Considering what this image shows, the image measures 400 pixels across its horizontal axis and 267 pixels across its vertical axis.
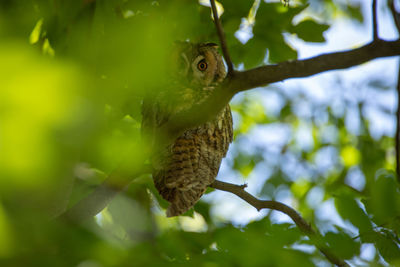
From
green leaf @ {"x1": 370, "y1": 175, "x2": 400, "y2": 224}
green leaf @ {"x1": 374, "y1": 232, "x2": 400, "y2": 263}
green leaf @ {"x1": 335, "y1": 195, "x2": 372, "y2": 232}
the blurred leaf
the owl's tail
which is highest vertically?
green leaf @ {"x1": 370, "y1": 175, "x2": 400, "y2": 224}

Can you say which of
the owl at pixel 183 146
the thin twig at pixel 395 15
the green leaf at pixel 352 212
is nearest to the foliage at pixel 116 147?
the green leaf at pixel 352 212

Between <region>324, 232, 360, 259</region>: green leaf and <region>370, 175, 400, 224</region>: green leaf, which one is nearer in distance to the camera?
<region>324, 232, 360, 259</region>: green leaf

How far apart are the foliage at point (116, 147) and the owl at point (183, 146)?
148mm

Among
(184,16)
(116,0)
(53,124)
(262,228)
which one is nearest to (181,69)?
(184,16)

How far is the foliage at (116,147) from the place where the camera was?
553 mm

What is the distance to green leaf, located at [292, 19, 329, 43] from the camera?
211 cm

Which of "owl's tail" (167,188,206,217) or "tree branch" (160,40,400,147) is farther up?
"tree branch" (160,40,400,147)

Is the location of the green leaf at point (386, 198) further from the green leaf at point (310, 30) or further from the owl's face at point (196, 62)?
the owl's face at point (196, 62)

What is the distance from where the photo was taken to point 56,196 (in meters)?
1.89

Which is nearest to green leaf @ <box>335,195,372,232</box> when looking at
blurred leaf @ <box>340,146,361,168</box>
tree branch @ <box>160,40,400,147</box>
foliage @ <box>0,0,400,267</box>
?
foliage @ <box>0,0,400,267</box>

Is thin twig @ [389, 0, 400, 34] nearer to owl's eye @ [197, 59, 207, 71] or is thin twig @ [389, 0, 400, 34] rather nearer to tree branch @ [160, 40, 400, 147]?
tree branch @ [160, 40, 400, 147]

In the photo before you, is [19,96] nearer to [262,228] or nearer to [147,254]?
[147,254]

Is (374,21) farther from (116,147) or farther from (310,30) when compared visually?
(116,147)

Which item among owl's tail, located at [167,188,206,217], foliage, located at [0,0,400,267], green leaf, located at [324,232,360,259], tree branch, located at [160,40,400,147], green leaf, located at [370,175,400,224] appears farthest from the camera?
owl's tail, located at [167,188,206,217]
